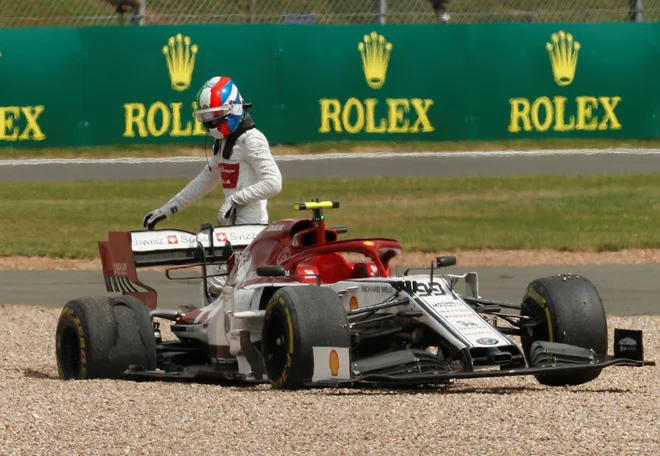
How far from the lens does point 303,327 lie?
7.75 metres

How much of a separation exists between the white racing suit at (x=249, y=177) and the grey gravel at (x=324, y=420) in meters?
2.12

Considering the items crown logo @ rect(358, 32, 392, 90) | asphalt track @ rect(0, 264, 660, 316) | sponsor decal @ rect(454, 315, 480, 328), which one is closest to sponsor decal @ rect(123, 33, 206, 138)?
crown logo @ rect(358, 32, 392, 90)

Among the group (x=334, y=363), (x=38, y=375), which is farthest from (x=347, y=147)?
(x=334, y=363)

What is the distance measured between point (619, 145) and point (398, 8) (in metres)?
4.82

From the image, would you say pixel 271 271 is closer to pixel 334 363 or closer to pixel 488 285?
pixel 334 363

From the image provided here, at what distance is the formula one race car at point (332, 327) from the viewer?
25.7 ft

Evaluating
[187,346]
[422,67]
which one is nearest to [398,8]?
[422,67]

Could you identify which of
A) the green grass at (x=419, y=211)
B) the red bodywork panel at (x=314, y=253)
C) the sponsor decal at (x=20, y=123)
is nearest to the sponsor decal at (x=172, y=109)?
the sponsor decal at (x=20, y=123)

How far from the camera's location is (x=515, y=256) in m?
16.2

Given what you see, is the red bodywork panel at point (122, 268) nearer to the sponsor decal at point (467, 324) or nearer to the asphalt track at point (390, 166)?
the sponsor decal at point (467, 324)

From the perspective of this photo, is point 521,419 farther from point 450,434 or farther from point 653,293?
point 653,293

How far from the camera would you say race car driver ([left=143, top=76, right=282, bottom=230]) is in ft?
34.3

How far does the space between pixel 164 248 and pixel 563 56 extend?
14815 mm

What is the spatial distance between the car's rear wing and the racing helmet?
80 centimetres
